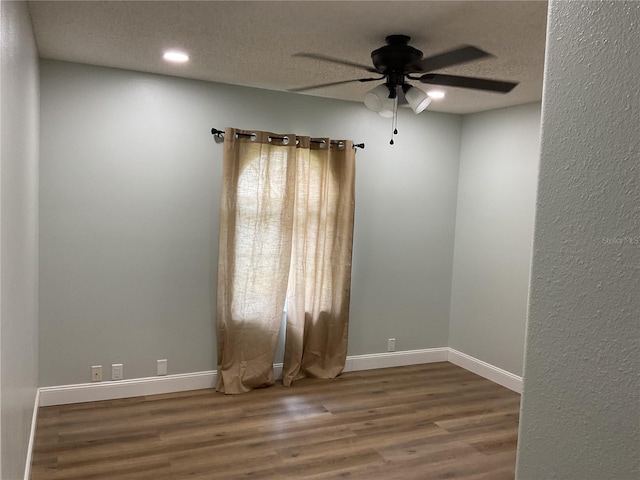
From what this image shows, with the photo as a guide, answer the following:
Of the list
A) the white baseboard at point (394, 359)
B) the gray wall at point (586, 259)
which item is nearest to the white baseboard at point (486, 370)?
the white baseboard at point (394, 359)

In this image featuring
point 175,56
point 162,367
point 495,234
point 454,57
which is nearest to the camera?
point 454,57

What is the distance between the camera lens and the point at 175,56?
139 inches

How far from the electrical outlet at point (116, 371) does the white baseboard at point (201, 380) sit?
0.13ft

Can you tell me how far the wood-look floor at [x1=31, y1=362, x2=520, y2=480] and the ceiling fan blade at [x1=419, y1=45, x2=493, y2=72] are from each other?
2319mm

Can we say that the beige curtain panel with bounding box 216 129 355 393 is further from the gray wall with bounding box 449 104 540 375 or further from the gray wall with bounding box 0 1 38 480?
the gray wall with bounding box 0 1 38 480

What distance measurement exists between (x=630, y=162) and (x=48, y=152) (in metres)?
3.91

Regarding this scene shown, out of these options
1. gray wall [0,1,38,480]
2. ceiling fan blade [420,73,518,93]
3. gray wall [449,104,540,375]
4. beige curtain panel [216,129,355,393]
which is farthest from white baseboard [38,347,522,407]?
ceiling fan blade [420,73,518,93]

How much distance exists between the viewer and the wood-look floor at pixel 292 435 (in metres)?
3.17

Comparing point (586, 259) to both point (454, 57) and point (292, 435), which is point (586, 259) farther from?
point (292, 435)

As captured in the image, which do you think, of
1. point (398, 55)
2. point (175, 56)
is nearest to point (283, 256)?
point (175, 56)

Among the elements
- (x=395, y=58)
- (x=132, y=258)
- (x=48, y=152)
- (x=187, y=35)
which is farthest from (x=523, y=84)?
(x=48, y=152)

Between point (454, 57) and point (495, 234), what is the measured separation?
270cm

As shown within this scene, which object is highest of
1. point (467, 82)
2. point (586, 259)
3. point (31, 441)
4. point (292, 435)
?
point (467, 82)

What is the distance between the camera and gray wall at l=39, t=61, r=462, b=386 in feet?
12.8
